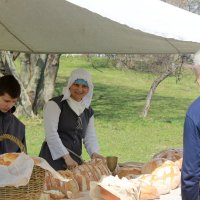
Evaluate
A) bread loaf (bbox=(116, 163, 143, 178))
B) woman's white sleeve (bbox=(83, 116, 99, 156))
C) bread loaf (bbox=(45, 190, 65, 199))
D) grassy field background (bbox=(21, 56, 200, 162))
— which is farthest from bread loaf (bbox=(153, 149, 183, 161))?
grassy field background (bbox=(21, 56, 200, 162))

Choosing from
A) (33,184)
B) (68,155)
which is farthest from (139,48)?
(33,184)

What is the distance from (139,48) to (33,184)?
240cm

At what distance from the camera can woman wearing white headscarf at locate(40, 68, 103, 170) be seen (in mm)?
3416

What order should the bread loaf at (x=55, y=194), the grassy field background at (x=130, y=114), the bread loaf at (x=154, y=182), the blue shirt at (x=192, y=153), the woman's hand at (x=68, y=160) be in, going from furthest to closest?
the grassy field background at (x=130, y=114) < the woman's hand at (x=68, y=160) < the bread loaf at (x=154, y=182) < the bread loaf at (x=55, y=194) < the blue shirt at (x=192, y=153)

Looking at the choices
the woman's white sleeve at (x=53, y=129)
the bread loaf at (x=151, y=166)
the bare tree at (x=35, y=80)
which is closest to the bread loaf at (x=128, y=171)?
the bread loaf at (x=151, y=166)

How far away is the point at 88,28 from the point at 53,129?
1.00 meters

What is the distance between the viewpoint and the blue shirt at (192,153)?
2.03 metres

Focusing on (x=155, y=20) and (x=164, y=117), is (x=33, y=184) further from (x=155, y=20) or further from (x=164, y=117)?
(x=164, y=117)

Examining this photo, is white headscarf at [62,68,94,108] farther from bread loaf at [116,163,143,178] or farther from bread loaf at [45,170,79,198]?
bread loaf at [45,170,79,198]

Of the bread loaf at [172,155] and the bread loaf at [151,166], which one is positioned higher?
the bread loaf at [172,155]

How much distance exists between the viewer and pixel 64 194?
8.80 ft

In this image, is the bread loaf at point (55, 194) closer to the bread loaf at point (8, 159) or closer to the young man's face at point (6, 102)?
the bread loaf at point (8, 159)

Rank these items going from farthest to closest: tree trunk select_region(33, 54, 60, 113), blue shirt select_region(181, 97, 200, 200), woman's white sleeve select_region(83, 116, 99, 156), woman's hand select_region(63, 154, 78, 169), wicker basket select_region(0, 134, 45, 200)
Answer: tree trunk select_region(33, 54, 60, 113) < woman's white sleeve select_region(83, 116, 99, 156) < woman's hand select_region(63, 154, 78, 169) < wicker basket select_region(0, 134, 45, 200) < blue shirt select_region(181, 97, 200, 200)

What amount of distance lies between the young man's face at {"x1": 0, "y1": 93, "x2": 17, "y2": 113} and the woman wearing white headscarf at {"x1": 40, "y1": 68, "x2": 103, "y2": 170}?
0.37 m
